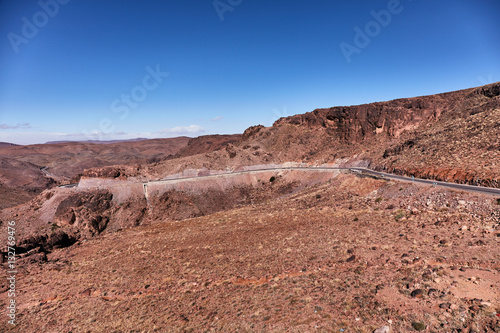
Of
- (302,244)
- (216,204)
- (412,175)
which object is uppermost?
(412,175)

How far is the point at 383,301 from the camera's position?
29.0ft

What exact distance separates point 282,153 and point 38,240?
4834cm

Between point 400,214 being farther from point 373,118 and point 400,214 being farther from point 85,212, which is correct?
point 373,118

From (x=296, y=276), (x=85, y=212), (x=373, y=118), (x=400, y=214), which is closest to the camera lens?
(x=296, y=276)

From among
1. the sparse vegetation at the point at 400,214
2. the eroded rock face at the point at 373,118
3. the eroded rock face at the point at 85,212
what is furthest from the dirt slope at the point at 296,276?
the eroded rock face at the point at 373,118

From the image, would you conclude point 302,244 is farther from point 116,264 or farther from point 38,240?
point 38,240

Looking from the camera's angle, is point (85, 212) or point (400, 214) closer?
point (400, 214)

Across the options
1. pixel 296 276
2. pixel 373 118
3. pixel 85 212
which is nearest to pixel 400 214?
pixel 296 276

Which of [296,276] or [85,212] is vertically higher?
[296,276]

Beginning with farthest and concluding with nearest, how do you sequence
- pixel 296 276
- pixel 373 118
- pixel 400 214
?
pixel 373 118 < pixel 400 214 < pixel 296 276

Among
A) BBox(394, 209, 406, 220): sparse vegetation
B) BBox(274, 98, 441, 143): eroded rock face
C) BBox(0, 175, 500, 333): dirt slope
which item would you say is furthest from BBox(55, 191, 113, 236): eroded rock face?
BBox(274, 98, 441, 143): eroded rock face

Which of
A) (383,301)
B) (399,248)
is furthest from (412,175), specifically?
(383,301)

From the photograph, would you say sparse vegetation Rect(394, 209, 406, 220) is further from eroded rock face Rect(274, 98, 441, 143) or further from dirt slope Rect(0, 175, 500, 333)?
eroded rock face Rect(274, 98, 441, 143)

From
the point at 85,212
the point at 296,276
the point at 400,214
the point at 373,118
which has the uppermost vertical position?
the point at 373,118
